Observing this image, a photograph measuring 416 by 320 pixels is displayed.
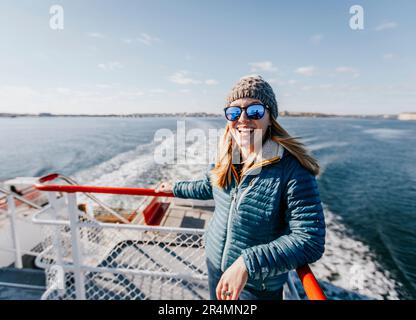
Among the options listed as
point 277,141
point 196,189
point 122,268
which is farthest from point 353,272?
point 277,141

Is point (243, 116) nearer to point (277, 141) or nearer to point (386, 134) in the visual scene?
point (277, 141)

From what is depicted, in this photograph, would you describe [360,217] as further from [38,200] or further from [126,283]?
[38,200]

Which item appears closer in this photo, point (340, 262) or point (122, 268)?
point (122, 268)

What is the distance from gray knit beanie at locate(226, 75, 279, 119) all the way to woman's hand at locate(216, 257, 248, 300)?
74 cm

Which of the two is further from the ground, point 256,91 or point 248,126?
point 256,91

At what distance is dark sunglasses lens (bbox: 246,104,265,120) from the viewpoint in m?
1.16

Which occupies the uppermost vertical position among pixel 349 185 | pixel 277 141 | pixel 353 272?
pixel 277 141

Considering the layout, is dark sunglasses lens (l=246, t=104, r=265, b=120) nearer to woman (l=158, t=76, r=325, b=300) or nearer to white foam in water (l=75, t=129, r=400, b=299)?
woman (l=158, t=76, r=325, b=300)

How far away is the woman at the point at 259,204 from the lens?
909mm

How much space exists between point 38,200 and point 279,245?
21.1ft

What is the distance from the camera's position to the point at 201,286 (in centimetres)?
253

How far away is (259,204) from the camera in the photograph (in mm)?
1059

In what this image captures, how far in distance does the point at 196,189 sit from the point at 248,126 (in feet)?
1.95

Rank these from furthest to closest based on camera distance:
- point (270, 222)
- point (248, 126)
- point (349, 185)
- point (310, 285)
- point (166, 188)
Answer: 1. point (349, 185)
2. point (166, 188)
3. point (248, 126)
4. point (270, 222)
5. point (310, 285)
